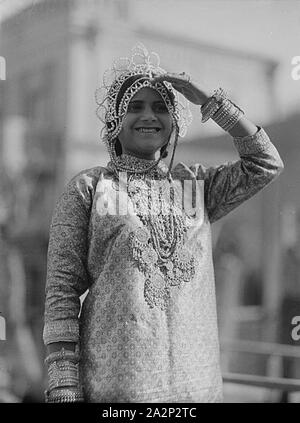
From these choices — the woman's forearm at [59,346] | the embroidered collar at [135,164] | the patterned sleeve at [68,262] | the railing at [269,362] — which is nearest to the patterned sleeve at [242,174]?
the embroidered collar at [135,164]

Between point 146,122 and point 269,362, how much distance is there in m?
1.15

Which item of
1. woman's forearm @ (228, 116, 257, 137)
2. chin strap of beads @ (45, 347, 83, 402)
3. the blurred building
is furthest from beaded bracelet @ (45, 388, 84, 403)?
the blurred building

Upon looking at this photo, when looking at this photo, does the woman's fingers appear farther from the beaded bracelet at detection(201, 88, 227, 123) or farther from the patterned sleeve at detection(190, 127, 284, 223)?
the patterned sleeve at detection(190, 127, 284, 223)

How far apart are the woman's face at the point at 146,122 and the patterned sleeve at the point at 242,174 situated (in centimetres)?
13

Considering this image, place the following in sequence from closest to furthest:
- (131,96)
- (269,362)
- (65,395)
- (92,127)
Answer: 1. (65,395)
2. (131,96)
3. (92,127)
4. (269,362)

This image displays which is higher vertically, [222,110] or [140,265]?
[222,110]

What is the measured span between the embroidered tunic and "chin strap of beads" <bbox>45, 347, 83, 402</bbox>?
0.03m

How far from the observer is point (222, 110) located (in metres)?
1.41

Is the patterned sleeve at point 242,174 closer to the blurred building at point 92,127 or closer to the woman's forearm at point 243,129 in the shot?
the woman's forearm at point 243,129

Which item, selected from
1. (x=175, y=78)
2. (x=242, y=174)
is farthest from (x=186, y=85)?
(x=242, y=174)

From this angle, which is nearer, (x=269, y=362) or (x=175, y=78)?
(x=175, y=78)

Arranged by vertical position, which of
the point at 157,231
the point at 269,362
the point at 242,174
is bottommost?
the point at 269,362

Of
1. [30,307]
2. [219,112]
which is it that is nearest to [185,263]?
[219,112]

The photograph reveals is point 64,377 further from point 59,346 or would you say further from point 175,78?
point 175,78
